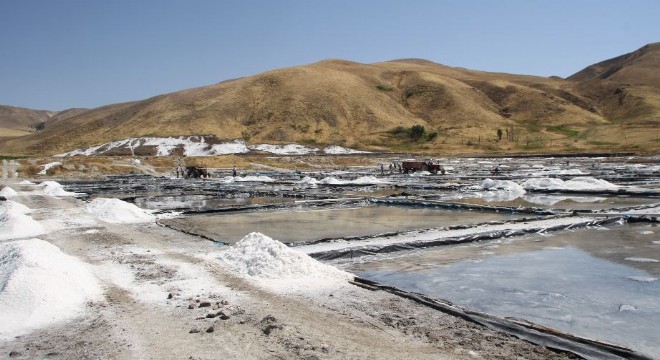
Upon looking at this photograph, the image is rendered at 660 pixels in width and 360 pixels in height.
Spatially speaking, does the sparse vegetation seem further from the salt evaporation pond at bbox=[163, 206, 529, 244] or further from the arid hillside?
the salt evaporation pond at bbox=[163, 206, 529, 244]

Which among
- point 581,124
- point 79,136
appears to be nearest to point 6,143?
point 79,136

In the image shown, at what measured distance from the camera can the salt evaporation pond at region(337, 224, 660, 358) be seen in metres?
6.32

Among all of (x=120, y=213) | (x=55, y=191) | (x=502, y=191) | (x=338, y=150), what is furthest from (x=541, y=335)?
(x=338, y=150)

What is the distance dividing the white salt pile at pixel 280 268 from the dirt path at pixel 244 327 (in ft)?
1.12

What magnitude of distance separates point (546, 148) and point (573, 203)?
2665 inches

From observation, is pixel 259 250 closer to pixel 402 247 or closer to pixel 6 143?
pixel 402 247

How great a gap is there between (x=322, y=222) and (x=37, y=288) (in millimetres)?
10622

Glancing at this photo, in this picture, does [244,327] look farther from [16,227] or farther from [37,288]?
[16,227]

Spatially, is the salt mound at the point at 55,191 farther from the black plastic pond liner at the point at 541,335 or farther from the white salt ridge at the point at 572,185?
the black plastic pond liner at the point at 541,335

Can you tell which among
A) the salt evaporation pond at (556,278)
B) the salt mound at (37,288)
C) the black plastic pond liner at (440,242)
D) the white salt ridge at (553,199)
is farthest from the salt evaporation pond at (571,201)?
the salt mound at (37,288)

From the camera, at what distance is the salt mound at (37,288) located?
676cm

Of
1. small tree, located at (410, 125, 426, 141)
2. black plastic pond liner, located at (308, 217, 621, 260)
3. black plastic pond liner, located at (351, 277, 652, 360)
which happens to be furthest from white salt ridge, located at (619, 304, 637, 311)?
small tree, located at (410, 125, 426, 141)

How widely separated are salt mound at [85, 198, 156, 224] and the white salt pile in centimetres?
920

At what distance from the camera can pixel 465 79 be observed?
148m
